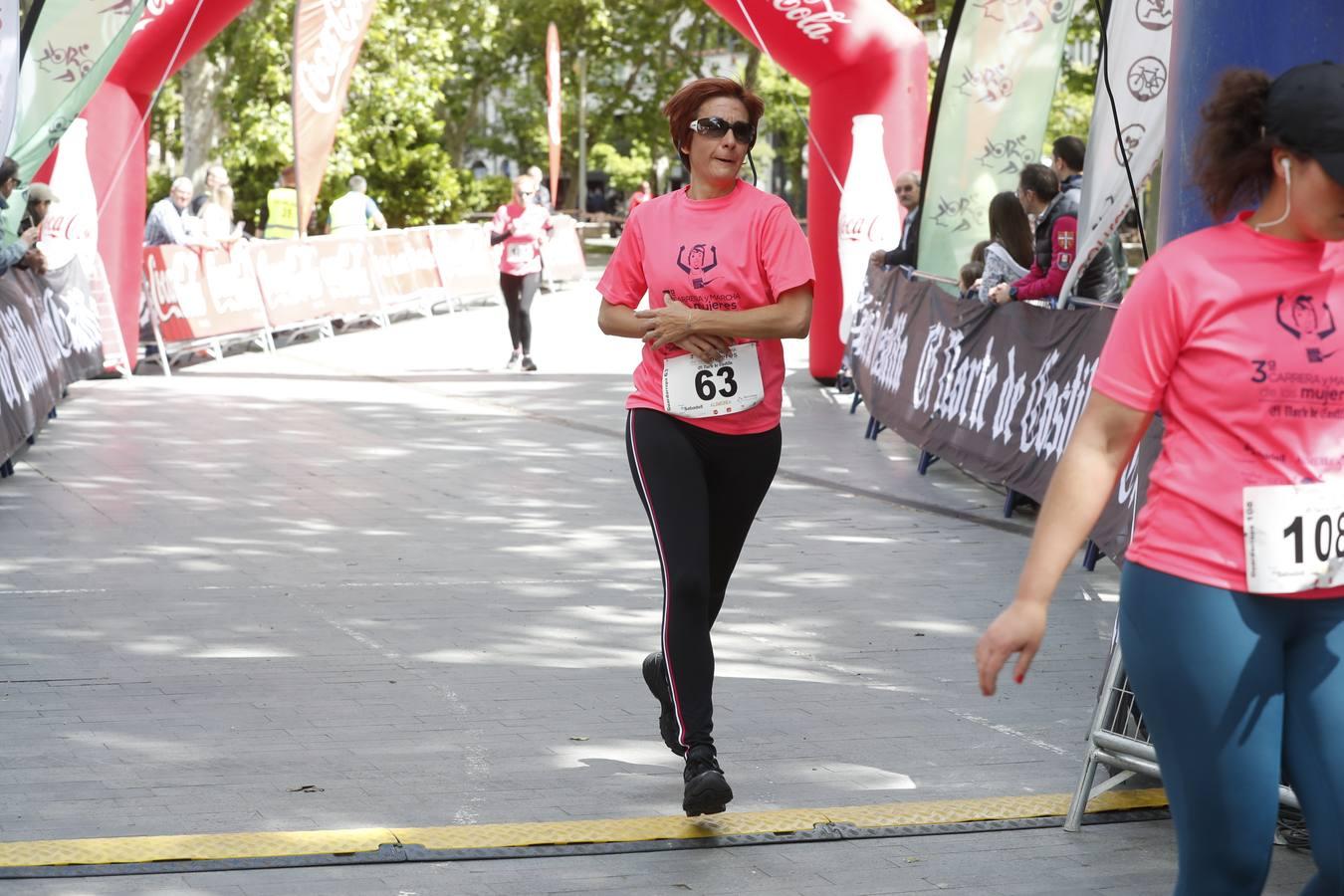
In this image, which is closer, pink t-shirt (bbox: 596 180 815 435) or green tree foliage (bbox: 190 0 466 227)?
pink t-shirt (bbox: 596 180 815 435)

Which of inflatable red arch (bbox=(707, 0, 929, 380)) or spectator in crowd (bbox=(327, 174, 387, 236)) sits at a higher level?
inflatable red arch (bbox=(707, 0, 929, 380))

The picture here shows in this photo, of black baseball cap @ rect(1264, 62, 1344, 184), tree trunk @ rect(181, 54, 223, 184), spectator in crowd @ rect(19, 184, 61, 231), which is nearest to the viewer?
black baseball cap @ rect(1264, 62, 1344, 184)

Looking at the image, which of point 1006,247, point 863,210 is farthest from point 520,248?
point 1006,247

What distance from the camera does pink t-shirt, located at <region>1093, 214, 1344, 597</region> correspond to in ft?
9.82

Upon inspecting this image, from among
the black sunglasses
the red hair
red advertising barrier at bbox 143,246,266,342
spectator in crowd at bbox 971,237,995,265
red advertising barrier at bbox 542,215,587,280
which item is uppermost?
the red hair

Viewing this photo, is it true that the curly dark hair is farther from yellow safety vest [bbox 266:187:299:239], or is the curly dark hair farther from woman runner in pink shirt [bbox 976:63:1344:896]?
yellow safety vest [bbox 266:187:299:239]

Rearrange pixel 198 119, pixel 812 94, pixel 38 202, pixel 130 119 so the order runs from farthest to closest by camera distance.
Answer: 1. pixel 198 119
2. pixel 130 119
3. pixel 812 94
4. pixel 38 202

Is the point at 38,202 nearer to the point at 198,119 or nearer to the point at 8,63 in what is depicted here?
the point at 8,63

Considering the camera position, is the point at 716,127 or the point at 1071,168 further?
the point at 1071,168

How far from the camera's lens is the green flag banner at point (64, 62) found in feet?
45.5

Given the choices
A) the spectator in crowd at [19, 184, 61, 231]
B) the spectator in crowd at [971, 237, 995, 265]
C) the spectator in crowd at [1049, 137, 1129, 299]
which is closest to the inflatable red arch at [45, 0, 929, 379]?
the spectator in crowd at [19, 184, 61, 231]

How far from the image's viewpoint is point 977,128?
14047 mm

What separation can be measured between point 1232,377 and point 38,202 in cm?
1241

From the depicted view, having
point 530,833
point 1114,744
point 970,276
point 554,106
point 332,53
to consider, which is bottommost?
point 530,833
